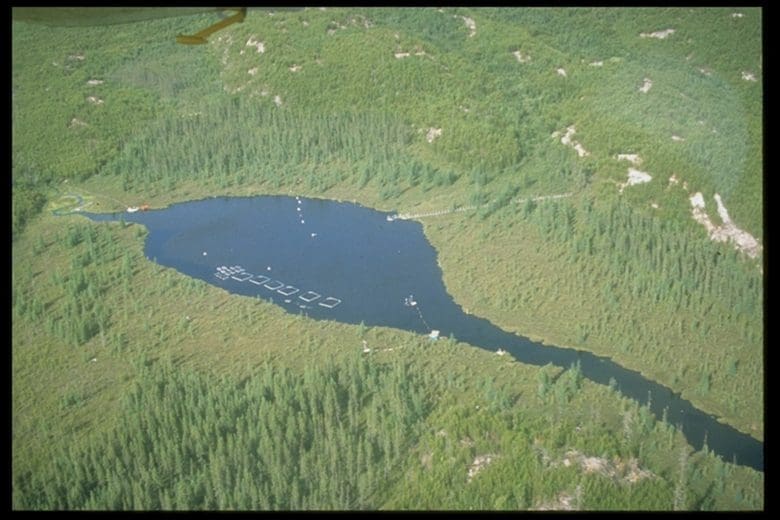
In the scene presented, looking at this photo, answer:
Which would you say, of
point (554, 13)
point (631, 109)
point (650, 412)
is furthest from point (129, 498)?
point (554, 13)

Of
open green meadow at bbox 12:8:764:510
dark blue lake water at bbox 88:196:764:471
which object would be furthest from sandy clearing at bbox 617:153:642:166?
dark blue lake water at bbox 88:196:764:471

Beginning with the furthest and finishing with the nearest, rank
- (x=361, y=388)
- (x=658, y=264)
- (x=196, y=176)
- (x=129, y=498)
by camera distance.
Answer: (x=196, y=176) < (x=658, y=264) < (x=361, y=388) < (x=129, y=498)

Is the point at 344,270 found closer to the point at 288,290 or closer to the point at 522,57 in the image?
the point at 288,290

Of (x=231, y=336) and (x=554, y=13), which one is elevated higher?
(x=554, y=13)

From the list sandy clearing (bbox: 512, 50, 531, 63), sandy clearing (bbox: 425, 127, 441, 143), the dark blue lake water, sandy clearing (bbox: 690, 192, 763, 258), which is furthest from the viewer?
sandy clearing (bbox: 512, 50, 531, 63)

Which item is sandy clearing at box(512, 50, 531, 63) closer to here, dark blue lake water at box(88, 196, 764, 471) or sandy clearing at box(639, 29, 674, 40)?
sandy clearing at box(639, 29, 674, 40)

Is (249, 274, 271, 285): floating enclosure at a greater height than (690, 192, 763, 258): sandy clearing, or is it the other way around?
(690, 192, 763, 258): sandy clearing

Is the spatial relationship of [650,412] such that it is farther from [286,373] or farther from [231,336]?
[231,336]
